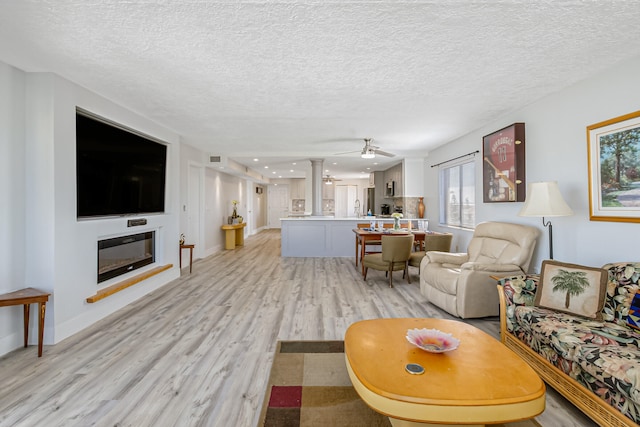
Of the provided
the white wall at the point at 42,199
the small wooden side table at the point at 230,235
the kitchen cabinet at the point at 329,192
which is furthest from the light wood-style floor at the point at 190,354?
the kitchen cabinet at the point at 329,192

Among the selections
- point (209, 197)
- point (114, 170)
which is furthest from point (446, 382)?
point (209, 197)

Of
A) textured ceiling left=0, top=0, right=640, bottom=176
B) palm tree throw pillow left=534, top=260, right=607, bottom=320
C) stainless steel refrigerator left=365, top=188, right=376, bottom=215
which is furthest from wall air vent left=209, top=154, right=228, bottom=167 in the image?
palm tree throw pillow left=534, top=260, right=607, bottom=320

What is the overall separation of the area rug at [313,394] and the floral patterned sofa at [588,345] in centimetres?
36

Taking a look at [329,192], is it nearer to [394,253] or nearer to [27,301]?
[394,253]

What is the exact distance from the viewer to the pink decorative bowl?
1.67 metres

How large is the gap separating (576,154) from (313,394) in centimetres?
330

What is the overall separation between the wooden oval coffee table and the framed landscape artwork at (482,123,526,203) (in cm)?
257

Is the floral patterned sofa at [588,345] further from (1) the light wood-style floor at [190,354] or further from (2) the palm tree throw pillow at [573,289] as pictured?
(1) the light wood-style floor at [190,354]

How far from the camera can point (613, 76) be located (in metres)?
2.52

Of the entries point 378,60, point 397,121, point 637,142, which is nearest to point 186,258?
point 397,121

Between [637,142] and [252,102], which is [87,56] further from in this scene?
[637,142]

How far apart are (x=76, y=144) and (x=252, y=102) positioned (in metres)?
1.82

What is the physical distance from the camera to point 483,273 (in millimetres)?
3098

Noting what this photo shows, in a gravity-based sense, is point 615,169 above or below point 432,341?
above
